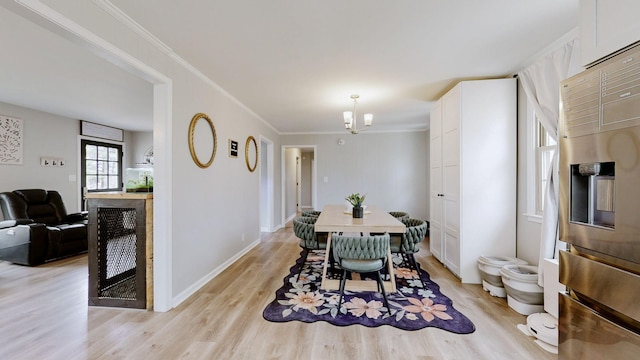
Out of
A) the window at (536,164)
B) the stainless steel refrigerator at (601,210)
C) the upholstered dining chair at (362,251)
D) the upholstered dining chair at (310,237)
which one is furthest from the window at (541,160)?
the upholstered dining chair at (310,237)

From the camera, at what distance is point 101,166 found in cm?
570

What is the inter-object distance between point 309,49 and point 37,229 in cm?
434

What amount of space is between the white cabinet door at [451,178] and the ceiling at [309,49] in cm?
31

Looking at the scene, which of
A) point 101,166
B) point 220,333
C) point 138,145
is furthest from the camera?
point 138,145

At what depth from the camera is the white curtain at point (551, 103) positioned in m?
2.11

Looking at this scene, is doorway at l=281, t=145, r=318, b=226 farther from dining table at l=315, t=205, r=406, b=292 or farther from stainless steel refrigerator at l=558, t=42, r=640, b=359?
stainless steel refrigerator at l=558, t=42, r=640, b=359

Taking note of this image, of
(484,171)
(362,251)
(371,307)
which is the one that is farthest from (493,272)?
(362,251)

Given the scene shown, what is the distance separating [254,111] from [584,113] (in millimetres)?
4174

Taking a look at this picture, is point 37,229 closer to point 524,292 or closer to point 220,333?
point 220,333

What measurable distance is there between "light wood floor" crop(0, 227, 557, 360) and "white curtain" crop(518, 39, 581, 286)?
2.24 ft

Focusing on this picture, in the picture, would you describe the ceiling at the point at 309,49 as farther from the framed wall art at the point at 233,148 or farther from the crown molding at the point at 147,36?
the framed wall art at the point at 233,148

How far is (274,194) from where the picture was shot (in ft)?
19.6

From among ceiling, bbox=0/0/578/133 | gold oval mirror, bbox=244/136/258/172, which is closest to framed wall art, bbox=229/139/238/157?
gold oval mirror, bbox=244/136/258/172

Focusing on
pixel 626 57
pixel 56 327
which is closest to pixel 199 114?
pixel 56 327
